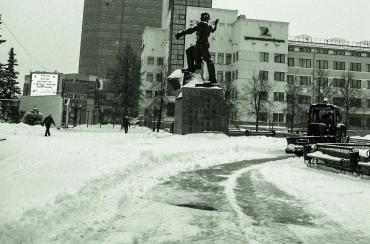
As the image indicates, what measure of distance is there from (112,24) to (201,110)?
136m

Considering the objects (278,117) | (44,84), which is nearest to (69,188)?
(278,117)

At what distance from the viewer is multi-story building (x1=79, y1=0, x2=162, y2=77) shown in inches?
6063

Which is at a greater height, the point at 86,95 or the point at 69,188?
the point at 86,95

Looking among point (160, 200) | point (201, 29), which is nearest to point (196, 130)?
point (201, 29)

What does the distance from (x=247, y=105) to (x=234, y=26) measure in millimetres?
15124

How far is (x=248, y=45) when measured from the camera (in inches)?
2650

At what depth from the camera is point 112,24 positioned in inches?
6102

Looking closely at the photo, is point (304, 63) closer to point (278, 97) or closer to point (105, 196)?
point (278, 97)

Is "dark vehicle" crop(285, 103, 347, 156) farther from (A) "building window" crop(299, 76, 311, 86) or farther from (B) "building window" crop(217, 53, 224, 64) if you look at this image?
(B) "building window" crop(217, 53, 224, 64)

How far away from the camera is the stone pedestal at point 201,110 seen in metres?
26.6

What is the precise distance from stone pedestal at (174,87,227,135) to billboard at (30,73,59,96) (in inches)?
1765

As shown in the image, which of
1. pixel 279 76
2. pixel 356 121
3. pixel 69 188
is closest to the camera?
pixel 69 188

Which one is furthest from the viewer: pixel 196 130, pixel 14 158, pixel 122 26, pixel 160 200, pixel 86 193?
pixel 122 26

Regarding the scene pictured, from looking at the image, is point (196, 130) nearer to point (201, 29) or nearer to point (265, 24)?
point (201, 29)
